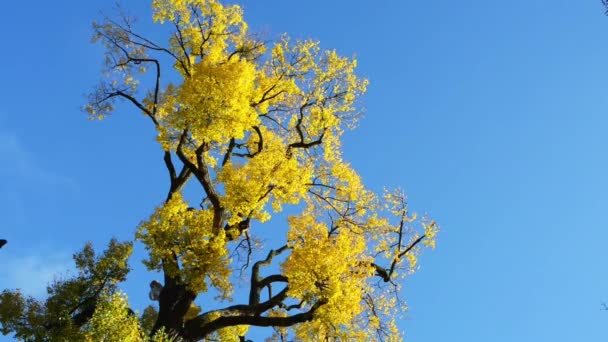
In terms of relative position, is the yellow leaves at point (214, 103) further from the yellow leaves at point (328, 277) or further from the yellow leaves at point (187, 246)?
the yellow leaves at point (328, 277)

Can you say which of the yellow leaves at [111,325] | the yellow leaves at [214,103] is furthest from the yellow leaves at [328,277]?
the yellow leaves at [111,325]

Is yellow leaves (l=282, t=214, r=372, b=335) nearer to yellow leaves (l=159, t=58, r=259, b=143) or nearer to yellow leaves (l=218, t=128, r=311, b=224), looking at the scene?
yellow leaves (l=218, t=128, r=311, b=224)

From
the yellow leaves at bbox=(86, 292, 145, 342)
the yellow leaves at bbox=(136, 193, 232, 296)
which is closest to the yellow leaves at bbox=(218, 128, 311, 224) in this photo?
the yellow leaves at bbox=(136, 193, 232, 296)

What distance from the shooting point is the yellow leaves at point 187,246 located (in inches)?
718

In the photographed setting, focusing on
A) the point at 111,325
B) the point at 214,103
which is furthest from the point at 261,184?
the point at 111,325

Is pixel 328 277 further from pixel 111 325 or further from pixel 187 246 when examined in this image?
pixel 111 325

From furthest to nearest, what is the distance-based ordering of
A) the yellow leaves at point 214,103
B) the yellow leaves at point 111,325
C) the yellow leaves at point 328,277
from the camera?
the yellow leaves at point 214,103, the yellow leaves at point 328,277, the yellow leaves at point 111,325

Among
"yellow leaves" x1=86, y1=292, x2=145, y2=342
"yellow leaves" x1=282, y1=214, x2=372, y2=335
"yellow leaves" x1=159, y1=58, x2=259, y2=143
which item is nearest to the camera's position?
"yellow leaves" x1=86, y1=292, x2=145, y2=342

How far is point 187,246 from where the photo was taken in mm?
18453

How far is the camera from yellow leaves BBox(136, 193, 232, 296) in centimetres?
1823

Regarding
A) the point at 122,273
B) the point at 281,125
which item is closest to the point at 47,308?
the point at 122,273

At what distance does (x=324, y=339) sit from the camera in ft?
61.5

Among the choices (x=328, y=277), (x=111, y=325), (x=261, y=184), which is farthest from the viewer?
(x=261, y=184)

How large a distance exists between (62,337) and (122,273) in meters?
2.33
